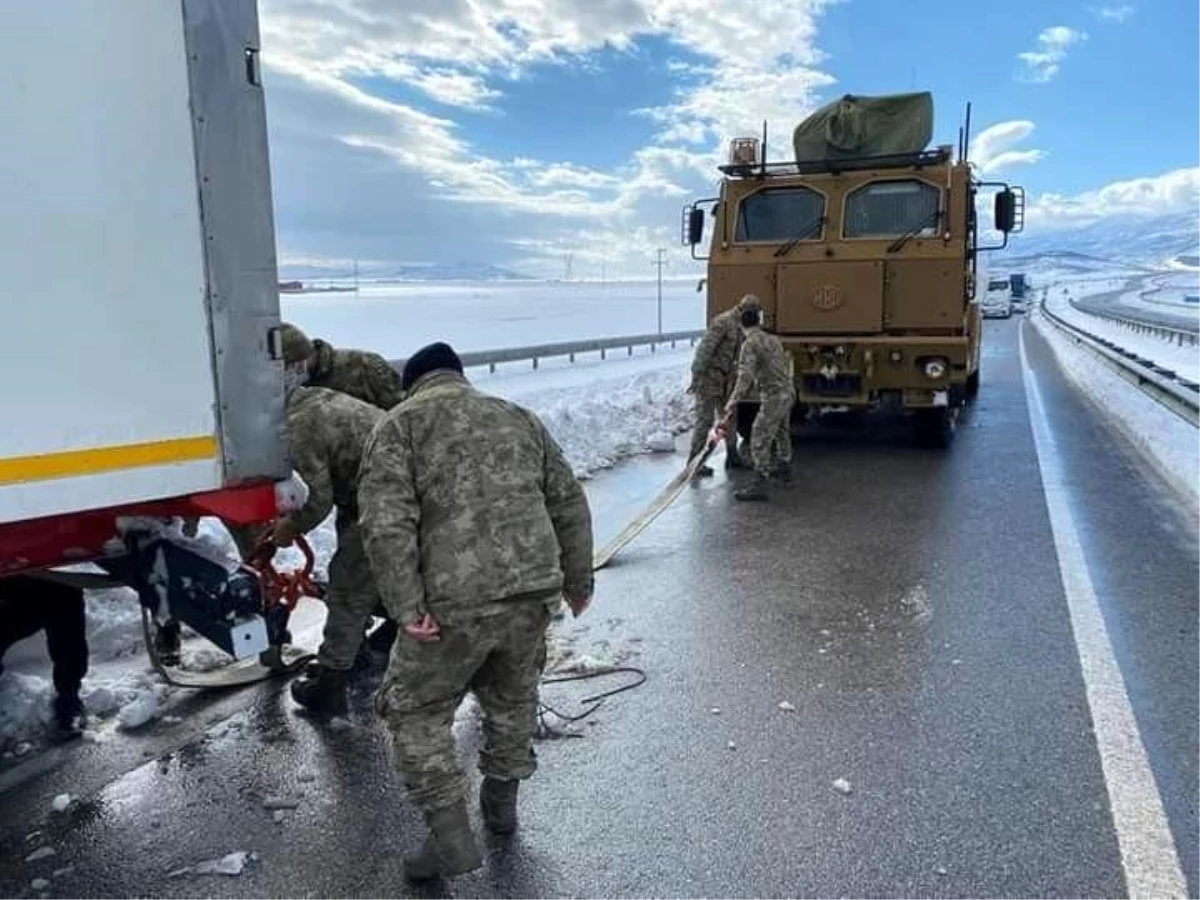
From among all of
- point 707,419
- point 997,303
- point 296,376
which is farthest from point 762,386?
point 997,303

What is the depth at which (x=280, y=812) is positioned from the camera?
10.3 feet

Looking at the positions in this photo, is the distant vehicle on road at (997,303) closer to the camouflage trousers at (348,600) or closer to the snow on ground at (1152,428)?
the snow on ground at (1152,428)

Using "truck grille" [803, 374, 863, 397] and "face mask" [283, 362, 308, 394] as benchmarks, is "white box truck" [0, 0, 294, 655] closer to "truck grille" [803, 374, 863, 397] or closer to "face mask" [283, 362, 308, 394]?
"face mask" [283, 362, 308, 394]

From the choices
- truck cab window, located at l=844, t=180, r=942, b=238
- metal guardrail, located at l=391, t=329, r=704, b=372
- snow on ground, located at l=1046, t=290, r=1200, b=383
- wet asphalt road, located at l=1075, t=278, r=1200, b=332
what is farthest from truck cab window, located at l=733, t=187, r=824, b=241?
wet asphalt road, located at l=1075, t=278, r=1200, b=332

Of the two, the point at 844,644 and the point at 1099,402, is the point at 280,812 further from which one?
the point at 1099,402

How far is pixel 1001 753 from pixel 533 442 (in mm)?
2108

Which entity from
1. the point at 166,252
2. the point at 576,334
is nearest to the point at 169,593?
the point at 166,252

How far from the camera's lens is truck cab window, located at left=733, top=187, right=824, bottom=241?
9.96 meters

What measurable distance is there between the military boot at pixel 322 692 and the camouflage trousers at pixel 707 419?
5613 mm

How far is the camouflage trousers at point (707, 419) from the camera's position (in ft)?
30.1

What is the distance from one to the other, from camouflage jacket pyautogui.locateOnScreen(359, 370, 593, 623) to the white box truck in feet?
1.45

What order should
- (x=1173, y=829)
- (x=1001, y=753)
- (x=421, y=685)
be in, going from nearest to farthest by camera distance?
1. (x=421, y=685)
2. (x=1173, y=829)
3. (x=1001, y=753)

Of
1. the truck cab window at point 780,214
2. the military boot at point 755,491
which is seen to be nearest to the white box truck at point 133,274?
the military boot at point 755,491

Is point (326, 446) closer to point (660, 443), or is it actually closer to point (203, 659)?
point (203, 659)
